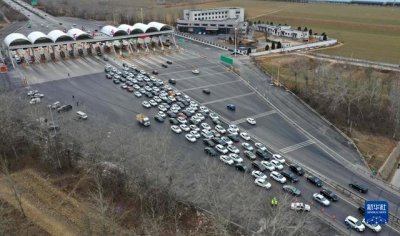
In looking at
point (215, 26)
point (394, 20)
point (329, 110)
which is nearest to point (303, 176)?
point (329, 110)

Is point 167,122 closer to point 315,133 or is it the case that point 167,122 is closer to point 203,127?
point 203,127

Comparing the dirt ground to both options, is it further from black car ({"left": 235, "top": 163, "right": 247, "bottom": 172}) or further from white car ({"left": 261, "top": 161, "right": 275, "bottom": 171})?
black car ({"left": 235, "top": 163, "right": 247, "bottom": 172})

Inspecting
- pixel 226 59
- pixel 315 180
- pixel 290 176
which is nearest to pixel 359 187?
pixel 315 180

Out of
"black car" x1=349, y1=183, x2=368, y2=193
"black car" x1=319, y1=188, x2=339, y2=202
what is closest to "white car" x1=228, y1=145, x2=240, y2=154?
"black car" x1=319, y1=188, x2=339, y2=202

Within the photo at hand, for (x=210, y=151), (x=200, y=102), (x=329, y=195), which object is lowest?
(x=329, y=195)

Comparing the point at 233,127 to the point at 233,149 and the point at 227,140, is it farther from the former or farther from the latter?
the point at 233,149
